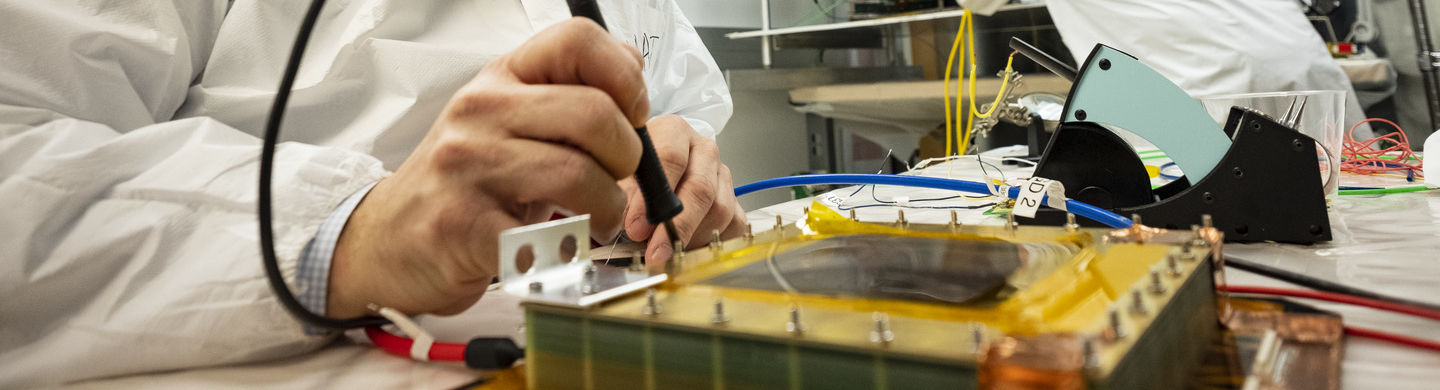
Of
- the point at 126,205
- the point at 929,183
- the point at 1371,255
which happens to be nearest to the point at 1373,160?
the point at 1371,255

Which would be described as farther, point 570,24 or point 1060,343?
point 570,24

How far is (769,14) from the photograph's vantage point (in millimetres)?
2648

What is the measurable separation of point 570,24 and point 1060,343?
0.26 m

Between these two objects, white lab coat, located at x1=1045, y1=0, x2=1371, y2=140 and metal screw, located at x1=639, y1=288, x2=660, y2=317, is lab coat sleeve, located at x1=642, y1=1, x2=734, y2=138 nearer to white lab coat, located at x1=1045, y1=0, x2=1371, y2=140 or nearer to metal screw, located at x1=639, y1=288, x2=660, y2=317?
metal screw, located at x1=639, y1=288, x2=660, y2=317

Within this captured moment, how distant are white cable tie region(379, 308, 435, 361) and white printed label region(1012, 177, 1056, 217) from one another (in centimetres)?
44

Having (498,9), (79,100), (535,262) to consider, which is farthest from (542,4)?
(535,262)

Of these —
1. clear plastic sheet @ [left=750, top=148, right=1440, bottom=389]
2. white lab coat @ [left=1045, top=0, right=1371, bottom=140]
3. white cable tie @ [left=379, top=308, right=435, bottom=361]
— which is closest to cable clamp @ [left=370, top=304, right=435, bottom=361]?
white cable tie @ [left=379, top=308, right=435, bottom=361]

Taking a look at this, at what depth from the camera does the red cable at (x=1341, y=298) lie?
1.48 feet

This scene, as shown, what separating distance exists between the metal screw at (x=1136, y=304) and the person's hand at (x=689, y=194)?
39 cm

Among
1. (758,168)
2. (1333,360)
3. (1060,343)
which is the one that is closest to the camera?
(1060,343)

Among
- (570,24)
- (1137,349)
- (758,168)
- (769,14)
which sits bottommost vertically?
(758,168)

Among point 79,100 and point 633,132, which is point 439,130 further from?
point 79,100

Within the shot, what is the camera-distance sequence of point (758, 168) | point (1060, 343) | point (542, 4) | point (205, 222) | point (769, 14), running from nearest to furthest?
point (1060, 343), point (205, 222), point (542, 4), point (769, 14), point (758, 168)

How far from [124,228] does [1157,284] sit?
51 cm
